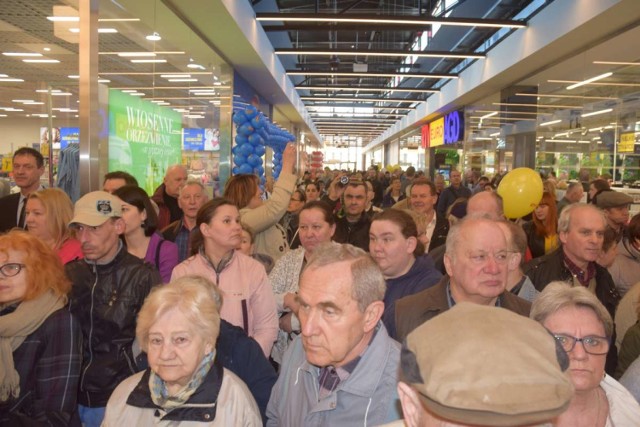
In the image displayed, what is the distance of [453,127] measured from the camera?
1938cm

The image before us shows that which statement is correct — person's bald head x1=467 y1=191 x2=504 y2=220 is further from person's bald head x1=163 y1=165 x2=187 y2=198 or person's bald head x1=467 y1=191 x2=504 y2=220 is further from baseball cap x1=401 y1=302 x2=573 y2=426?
baseball cap x1=401 y1=302 x2=573 y2=426

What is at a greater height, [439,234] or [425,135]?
[425,135]

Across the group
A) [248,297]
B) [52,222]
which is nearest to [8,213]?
[52,222]

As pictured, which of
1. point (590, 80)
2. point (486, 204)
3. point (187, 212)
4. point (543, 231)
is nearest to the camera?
point (486, 204)

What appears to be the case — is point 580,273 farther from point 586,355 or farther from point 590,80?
point 590,80

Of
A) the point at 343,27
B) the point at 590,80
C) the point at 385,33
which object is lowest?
the point at 590,80

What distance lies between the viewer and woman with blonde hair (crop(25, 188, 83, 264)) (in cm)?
379

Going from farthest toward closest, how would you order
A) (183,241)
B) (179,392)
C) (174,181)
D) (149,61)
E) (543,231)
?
(149,61), (174,181), (543,231), (183,241), (179,392)

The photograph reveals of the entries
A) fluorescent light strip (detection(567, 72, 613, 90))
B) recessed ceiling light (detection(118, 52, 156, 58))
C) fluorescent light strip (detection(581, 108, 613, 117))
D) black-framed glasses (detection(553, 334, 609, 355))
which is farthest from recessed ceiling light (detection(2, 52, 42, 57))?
fluorescent light strip (detection(567, 72, 613, 90))

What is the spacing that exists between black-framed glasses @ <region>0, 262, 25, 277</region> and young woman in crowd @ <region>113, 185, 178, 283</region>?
44.4 inches

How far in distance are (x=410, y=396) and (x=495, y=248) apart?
1.99m

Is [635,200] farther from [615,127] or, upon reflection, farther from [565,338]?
[565,338]

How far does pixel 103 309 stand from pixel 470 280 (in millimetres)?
1797

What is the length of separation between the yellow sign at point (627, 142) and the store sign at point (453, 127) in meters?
9.77
